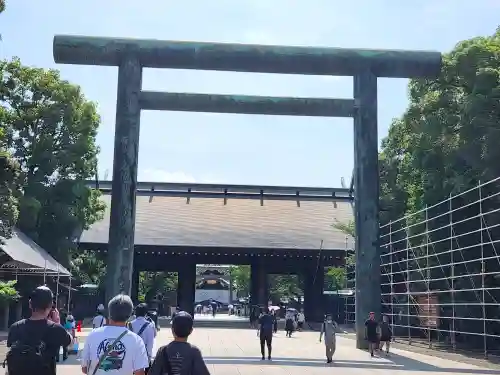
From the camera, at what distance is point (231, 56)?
644 inches

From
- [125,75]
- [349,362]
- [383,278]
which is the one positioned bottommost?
[349,362]

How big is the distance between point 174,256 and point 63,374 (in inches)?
875

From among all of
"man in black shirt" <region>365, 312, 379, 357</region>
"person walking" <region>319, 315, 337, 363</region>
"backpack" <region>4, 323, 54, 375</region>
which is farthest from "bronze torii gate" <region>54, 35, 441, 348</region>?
"backpack" <region>4, 323, 54, 375</region>

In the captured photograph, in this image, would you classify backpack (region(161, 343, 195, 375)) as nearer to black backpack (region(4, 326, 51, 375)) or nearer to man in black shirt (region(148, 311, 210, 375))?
man in black shirt (region(148, 311, 210, 375))

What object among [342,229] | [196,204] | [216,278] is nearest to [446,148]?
[342,229]

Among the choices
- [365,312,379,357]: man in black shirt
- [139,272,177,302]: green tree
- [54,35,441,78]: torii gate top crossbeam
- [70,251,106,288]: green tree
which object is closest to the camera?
[365,312,379,357]: man in black shirt

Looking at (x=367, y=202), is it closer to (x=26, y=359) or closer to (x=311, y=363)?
(x=311, y=363)

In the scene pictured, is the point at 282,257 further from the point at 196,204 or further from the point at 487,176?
the point at 487,176

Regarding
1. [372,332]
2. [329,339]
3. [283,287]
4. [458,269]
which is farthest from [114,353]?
[283,287]

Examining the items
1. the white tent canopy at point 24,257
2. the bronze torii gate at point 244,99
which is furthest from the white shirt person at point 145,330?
the white tent canopy at point 24,257

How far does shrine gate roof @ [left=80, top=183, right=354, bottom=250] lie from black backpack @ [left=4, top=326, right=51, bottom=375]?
26407 millimetres

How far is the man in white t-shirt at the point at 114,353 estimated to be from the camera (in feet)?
14.0

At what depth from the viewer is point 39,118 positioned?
2533 centimetres

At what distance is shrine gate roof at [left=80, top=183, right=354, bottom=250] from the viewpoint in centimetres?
3180
